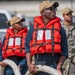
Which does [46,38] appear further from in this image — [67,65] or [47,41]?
[67,65]

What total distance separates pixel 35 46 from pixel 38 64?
252 mm

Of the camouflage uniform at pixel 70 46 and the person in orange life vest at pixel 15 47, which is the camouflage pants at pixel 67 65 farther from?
the person in orange life vest at pixel 15 47

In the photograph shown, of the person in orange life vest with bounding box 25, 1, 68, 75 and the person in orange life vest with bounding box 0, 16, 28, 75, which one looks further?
the person in orange life vest with bounding box 0, 16, 28, 75

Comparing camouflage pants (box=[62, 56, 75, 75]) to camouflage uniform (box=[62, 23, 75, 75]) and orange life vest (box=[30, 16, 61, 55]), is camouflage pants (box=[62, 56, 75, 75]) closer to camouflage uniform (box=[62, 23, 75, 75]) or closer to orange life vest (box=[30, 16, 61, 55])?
camouflage uniform (box=[62, 23, 75, 75])

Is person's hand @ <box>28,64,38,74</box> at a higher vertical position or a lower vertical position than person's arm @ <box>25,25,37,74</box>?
lower

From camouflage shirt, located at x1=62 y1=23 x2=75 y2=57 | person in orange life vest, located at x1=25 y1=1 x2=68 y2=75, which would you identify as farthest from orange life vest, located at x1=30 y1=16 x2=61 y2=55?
camouflage shirt, located at x1=62 y1=23 x2=75 y2=57

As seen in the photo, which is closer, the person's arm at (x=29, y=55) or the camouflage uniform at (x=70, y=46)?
the person's arm at (x=29, y=55)

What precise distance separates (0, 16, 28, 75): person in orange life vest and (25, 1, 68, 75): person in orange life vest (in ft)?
3.94

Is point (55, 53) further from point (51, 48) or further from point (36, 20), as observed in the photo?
point (36, 20)

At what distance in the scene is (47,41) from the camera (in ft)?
18.7

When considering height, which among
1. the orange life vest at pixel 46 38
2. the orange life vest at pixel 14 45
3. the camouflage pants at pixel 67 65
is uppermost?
the orange life vest at pixel 46 38

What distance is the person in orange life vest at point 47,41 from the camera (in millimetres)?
5660

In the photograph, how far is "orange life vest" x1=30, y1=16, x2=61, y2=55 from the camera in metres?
5.64

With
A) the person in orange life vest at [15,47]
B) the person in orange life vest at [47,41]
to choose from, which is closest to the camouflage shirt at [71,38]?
the person in orange life vest at [15,47]
